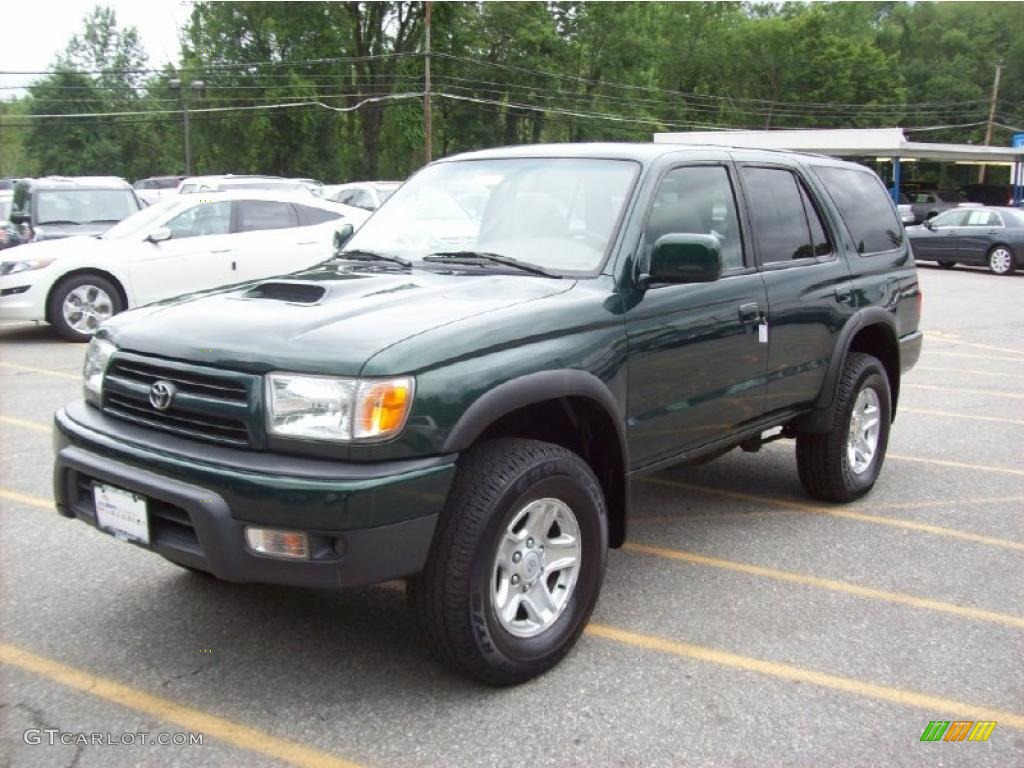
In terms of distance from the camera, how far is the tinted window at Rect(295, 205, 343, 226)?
11.5m

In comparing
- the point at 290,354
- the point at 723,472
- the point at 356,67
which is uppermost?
the point at 356,67

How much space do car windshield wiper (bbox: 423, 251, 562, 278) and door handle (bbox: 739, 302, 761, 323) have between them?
3.28 feet

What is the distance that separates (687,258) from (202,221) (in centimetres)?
855

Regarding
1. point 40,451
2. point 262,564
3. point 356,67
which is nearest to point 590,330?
point 262,564

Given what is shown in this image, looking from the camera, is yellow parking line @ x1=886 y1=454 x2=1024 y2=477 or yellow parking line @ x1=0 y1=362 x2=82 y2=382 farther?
yellow parking line @ x1=0 y1=362 x2=82 y2=382

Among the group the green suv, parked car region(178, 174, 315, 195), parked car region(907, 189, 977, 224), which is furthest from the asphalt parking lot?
parked car region(907, 189, 977, 224)

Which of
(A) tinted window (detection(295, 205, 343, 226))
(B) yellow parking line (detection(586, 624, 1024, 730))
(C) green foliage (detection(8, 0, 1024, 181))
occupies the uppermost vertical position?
(C) green foliage (detection(8, 0, 1024, 181))

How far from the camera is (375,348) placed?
9.50 feet

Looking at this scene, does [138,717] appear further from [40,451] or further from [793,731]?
[40,451]

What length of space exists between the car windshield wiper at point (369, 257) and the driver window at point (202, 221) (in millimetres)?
7020

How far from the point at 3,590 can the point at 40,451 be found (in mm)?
2287

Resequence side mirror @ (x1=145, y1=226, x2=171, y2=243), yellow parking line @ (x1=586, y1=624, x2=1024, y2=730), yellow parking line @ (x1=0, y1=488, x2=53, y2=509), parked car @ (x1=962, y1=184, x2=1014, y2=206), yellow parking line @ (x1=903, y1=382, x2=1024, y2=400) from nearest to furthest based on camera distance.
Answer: yellow parking line @ (x1=586, y1=624, x2=1024, y2=730) < yellow parking line @ (x1=0, y1=488, x2=53, y2=509) < yellow parking line @ (x1=903, y1=382, x2=1024, y2=400) < side mirror @ (x1=145, y1=226, x2=171, y2=243) < parked car @ (x1=962, y1=184, x2=1014, y2=206)

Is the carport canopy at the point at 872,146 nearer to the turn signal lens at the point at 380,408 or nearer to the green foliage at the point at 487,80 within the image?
the green foliage at the point at 487,80

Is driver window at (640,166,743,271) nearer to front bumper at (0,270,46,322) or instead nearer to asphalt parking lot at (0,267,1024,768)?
asphalt parking lot at (0,267,1024,768)
